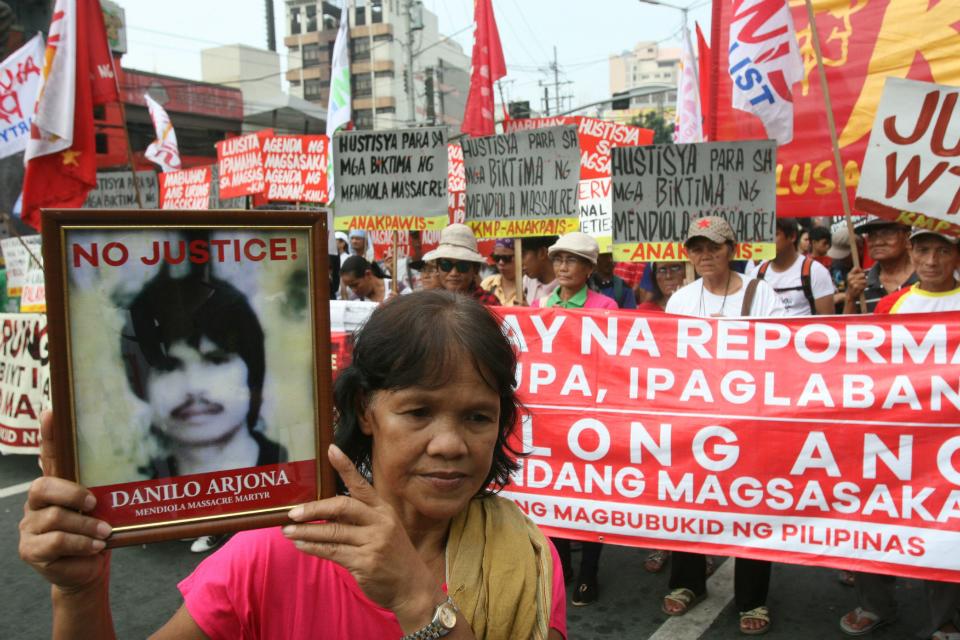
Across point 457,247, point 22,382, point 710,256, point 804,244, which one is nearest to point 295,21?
point 804,244

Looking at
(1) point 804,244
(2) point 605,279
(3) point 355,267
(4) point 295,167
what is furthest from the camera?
(4) point 295,167

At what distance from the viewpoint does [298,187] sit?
11.0 metres

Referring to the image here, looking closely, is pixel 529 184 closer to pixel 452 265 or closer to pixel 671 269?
Answer: pixel 452 265

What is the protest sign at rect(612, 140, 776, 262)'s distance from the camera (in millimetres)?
4977

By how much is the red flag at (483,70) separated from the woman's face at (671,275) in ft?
12.0

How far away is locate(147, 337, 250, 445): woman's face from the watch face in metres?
0.39

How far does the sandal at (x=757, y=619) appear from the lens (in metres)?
3.57

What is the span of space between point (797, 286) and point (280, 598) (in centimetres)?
507

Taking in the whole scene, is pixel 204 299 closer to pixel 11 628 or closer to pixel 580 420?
pixel 580 420

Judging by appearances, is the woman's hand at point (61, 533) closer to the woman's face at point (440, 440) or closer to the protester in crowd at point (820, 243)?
the woman's face at point (440, 440)

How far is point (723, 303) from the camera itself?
13.6ft

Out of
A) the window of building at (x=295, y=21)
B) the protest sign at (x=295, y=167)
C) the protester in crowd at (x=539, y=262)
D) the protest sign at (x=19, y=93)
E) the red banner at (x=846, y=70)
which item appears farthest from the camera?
the window of building at (x=295, y=21)

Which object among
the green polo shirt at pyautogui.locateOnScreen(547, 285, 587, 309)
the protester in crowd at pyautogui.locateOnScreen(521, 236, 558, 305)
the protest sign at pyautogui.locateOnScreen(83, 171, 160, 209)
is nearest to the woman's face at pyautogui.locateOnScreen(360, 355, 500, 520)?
the green polo shirt at pyautogui.locateOnScreen(547, 285, 587, 309)

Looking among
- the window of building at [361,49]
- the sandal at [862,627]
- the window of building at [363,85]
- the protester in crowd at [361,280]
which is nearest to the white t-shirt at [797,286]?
the sandal at [862,627]
